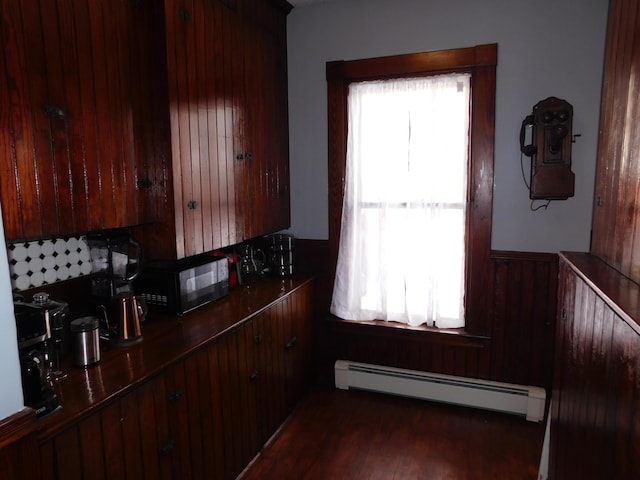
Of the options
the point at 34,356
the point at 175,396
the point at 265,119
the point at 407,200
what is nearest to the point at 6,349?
the point at 34,356

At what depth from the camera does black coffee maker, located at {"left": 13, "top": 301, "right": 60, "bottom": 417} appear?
49.7 inches

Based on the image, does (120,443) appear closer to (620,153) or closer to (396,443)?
(396,443)

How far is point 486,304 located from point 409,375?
71cm

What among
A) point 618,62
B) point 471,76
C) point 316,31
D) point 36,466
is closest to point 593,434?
point 618,62

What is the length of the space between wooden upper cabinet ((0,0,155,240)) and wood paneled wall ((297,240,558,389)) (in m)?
1.87

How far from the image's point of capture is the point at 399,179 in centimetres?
288

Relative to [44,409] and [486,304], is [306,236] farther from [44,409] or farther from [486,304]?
[44,409]

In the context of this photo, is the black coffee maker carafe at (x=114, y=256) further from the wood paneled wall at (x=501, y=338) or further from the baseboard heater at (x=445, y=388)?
the baseboard heater at (x=445, y=388)

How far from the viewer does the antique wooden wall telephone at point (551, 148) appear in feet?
8.20

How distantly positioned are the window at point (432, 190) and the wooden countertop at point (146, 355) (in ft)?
2.81

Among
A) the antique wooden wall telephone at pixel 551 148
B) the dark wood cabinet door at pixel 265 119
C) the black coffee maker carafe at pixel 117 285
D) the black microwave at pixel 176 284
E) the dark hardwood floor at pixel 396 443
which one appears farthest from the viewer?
the dark wood cabinet door at pixel 265 119

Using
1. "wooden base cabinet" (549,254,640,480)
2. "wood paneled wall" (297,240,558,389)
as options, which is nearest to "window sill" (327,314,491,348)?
"wood paneled wall" (297,240,558,389)

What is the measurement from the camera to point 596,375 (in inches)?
50.1

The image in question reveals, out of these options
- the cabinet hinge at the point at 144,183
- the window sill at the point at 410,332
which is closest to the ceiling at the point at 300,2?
the cabinet hinge at the point at 144,183
